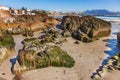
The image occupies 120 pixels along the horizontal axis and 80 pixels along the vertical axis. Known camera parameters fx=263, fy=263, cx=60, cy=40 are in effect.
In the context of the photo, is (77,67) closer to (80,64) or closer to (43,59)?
(80,64)

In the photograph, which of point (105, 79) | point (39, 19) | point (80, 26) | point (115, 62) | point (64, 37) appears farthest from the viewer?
point (39, 19)

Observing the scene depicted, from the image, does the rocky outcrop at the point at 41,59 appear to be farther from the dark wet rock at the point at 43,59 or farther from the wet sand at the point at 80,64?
the wet sand at the point at 80,64

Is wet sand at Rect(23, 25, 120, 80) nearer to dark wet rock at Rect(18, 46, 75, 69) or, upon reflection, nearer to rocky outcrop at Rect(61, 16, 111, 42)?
dark wet rock at Rect(18, 46, 75, 69)

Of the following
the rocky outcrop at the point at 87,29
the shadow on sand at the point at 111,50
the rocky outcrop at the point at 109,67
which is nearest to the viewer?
the rocky outcrop at the point at 109,67

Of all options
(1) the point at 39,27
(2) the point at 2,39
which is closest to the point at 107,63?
(2) the point at 2,39

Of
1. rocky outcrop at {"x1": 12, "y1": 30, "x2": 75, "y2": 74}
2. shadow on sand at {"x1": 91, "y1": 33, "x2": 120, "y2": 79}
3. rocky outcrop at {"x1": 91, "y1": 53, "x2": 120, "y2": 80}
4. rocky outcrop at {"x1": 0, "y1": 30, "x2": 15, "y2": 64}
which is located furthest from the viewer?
rocky outcrop at {"x1": 0, "y1": 30, "x2": 15, "y2": 64}

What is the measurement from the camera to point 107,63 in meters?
20.1

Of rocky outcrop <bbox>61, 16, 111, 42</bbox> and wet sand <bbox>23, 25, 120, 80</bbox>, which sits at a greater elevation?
rocky outcrop <bbox>61, 16, 111, 42</bbox>

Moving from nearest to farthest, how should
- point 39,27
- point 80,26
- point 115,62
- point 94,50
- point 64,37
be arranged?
point 115,62, point 94,50, point 64,37, point 80,26, point 39,27

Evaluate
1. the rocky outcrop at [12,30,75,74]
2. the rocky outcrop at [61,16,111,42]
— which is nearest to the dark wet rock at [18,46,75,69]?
the rocky outcrop at [12,30,75,74]

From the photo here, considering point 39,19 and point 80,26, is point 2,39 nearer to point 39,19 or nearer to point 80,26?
point 80,26

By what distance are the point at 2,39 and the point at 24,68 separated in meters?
8.06

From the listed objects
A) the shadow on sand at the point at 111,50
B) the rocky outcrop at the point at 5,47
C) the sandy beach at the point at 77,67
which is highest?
the rocky outcrop at the point at 5,47

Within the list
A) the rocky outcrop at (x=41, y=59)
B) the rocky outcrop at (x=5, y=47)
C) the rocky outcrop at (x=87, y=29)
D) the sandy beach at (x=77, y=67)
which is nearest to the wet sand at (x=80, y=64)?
the sandy beach at (x=77, y=67)
